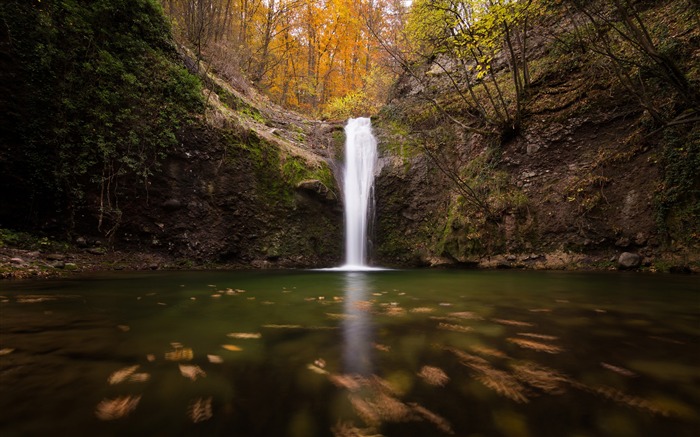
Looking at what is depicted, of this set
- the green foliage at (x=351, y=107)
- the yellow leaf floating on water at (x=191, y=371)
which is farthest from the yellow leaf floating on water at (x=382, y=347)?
the green foliage at (x=351, y=107)

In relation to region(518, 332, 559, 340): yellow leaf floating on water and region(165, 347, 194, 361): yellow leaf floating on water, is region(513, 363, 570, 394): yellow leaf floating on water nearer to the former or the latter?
region(518, 332, 559, 340): yellow leaf floating on water

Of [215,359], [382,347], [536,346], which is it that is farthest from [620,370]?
[215,359]

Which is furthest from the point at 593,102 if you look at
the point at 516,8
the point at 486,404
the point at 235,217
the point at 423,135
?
A: the point at 235,217

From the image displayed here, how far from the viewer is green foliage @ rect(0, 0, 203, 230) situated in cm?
621

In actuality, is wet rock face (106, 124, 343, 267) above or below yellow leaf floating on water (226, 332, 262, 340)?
above

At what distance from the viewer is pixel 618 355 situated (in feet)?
5.69

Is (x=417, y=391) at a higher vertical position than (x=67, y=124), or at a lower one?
lower

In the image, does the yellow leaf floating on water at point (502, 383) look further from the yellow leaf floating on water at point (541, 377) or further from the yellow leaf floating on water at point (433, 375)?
the yellow leaf floating on water at point (433, 375)

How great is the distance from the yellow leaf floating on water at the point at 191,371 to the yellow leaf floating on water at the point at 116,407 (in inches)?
9.5

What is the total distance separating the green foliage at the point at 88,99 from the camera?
6207mm

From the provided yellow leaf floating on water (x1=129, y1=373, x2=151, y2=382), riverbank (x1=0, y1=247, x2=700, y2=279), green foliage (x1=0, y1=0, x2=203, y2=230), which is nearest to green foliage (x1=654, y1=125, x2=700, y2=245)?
riverbank (x1=0, y1=247, x2=700, y2=279)

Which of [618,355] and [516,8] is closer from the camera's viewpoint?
[618,355]

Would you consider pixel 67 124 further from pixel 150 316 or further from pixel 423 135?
pixel 423 135

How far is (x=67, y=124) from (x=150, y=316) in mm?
6453
